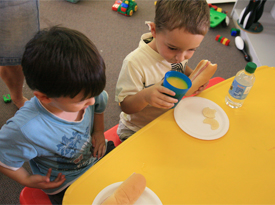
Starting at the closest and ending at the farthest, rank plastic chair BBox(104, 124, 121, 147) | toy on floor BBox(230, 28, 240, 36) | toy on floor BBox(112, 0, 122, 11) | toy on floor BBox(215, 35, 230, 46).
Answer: plastic chair BBox(104, 124, 121, 147)
toy on floor BBox(215, 35, 230, 46)
toy on floor BBox(230, 28, 240, 36)
toy on floor BBox(112, 0, 122, 11)

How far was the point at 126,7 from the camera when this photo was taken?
247 cm

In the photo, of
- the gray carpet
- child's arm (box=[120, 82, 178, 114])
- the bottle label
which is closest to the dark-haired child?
child's arm (box=[120, 82, 178, 114])

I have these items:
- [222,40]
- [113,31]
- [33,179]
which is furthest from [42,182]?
[222,40]

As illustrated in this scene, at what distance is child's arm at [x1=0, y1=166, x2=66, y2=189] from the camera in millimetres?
658

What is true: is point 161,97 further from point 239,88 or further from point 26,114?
point 26,114

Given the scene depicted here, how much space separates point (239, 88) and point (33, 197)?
840 mm

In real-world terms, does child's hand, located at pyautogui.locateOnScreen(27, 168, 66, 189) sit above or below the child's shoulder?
below

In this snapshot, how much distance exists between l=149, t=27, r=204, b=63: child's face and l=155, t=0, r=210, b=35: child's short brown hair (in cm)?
2

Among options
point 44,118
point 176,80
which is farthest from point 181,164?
point 44,118

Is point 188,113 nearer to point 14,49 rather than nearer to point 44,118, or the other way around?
point 44,118

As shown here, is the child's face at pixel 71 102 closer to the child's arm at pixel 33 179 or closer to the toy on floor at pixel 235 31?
the child's arm at pixel 33 179

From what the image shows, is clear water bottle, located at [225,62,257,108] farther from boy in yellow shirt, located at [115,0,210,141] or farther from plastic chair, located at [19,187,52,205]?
plastic chair, located at [19,187,52,205]

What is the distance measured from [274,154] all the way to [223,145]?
0.54ft

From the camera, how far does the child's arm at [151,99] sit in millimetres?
669
